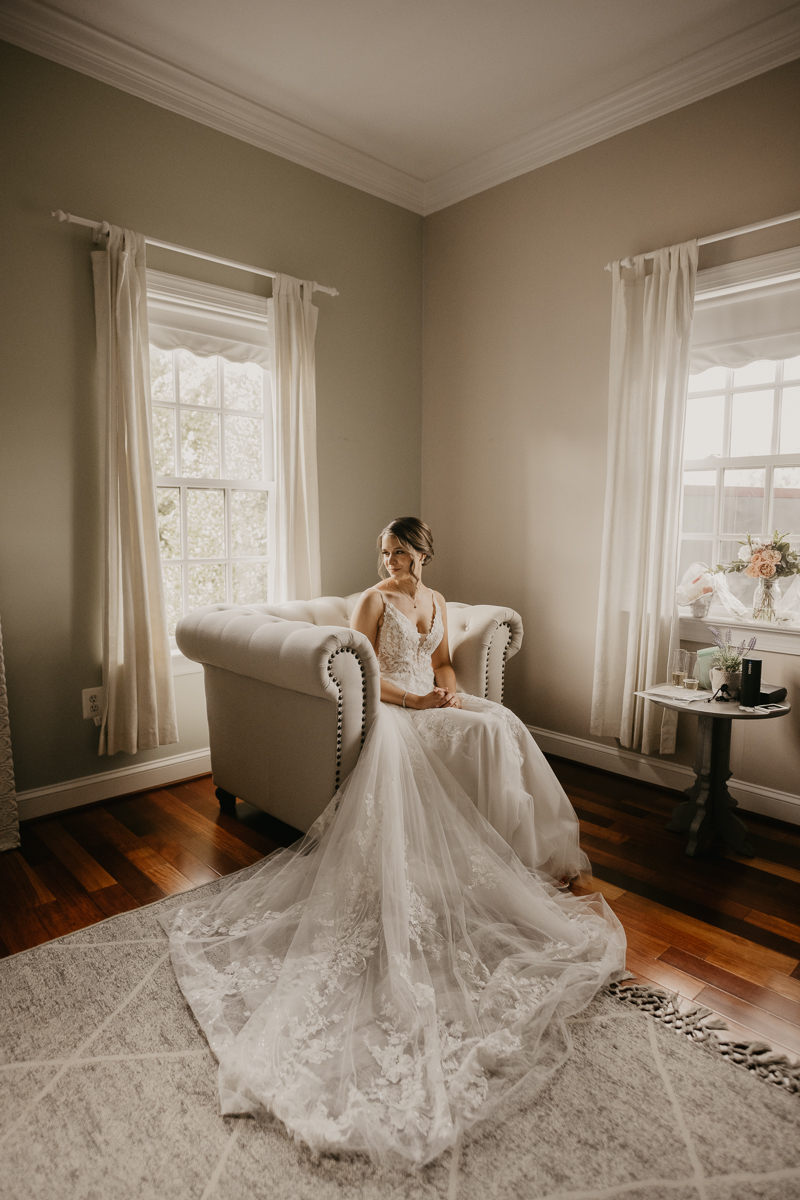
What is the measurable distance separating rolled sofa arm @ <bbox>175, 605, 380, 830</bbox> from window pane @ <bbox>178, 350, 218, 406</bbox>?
1150 millimetres

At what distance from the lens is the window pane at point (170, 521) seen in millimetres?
3627

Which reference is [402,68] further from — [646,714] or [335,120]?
[646,714]

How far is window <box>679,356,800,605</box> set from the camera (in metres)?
3.26

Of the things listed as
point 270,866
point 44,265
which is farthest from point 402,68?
point 270,866

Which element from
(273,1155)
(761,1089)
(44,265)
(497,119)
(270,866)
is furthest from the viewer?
(497,119)

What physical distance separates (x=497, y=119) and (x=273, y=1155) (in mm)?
4375

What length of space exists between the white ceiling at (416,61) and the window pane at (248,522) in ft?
5.95

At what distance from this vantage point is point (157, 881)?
269cm

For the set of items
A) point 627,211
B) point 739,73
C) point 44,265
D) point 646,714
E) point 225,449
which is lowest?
point 646,714

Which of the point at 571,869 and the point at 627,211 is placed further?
the point at 627,211

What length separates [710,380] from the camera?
351 centimetres

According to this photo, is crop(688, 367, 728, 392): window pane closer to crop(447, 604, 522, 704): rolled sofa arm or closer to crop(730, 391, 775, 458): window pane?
crop(730, 391, 775, 458): window pane

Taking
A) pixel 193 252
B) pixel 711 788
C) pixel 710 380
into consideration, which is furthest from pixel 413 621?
pixel 193 252

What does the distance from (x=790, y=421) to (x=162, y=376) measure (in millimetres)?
2977
